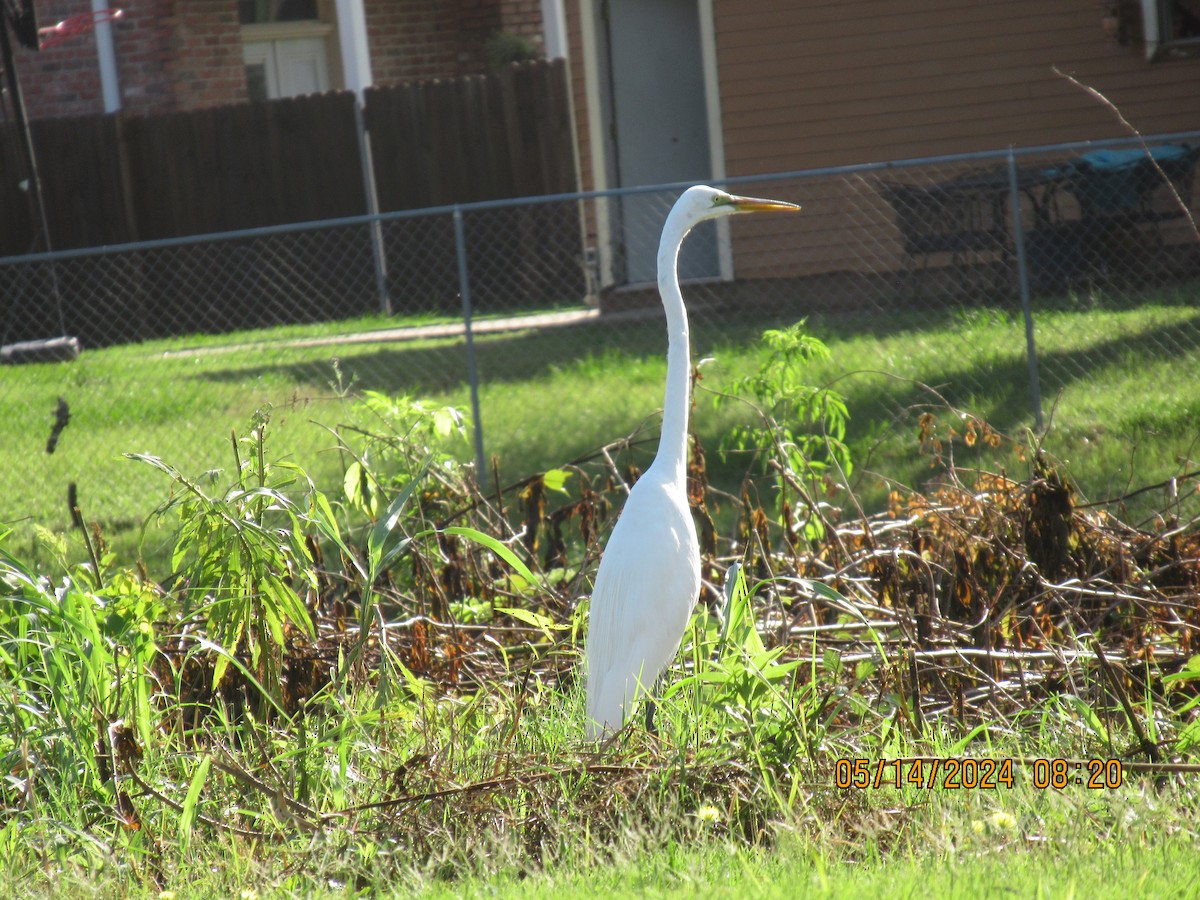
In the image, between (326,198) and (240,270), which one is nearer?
(240,270)

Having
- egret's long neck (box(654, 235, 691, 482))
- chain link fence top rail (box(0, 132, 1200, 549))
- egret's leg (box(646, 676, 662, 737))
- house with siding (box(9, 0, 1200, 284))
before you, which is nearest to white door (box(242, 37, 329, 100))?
chain link fence top rail (box(0, 132, 1200, 549))

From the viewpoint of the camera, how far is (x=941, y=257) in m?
10.9

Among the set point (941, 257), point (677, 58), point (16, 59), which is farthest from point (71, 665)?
point (16, 59)

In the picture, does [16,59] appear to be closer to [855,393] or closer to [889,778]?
[855,393]

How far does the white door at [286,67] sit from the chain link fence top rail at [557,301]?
13.3ft

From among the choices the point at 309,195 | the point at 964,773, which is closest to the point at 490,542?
the point at 964,773

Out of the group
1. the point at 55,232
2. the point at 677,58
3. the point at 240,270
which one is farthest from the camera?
the point at 55,232

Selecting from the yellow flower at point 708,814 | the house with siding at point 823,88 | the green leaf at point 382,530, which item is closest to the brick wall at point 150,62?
the house with siding at point 823,88

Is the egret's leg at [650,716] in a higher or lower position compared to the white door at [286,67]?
lower

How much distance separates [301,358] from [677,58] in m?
4.88

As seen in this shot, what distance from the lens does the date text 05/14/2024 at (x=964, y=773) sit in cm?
335

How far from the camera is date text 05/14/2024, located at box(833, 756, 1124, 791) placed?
3.35 metres

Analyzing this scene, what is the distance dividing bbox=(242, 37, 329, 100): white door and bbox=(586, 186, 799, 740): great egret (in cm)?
1454

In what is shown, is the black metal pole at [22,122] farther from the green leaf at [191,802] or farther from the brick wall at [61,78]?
the green leaf at [191,802]
